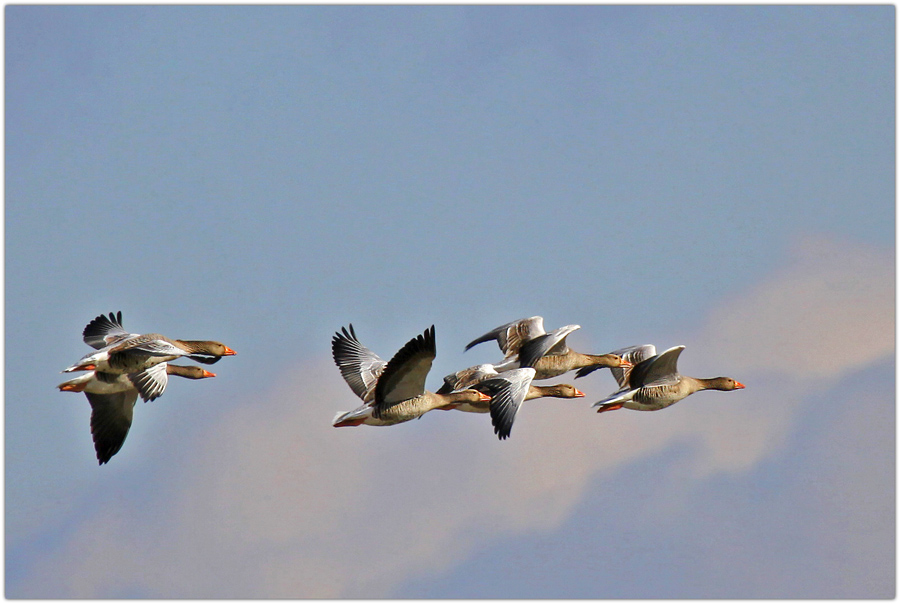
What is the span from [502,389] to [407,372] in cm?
241

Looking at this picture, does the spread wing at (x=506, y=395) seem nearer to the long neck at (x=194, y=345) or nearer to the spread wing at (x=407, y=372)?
the spread wing at (x=407, y=372)

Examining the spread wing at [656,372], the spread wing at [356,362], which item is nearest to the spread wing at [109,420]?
the spread wing at [356,362]

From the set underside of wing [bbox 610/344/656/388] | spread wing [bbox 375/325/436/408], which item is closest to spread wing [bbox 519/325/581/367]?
underside of wing [bbox 610/344/656/388]

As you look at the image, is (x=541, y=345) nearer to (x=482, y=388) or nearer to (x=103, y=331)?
(x=482, y=388)

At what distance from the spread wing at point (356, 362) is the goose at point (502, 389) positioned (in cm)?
178

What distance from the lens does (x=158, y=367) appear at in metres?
29.0

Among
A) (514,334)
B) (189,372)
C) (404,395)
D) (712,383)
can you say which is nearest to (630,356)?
(712,383)

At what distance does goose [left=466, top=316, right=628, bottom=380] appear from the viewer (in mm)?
31594

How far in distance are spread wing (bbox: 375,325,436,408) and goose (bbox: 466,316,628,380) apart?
384 cm

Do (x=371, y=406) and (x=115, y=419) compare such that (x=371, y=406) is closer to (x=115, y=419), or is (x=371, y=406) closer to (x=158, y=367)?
(x=158, y=367)

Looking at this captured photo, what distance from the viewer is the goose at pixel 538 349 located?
31.6 m

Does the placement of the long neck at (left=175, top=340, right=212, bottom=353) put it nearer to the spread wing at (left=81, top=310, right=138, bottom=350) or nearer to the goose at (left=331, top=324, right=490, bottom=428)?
the spread wing at (left=81, top=310, right=138, bottom=350)

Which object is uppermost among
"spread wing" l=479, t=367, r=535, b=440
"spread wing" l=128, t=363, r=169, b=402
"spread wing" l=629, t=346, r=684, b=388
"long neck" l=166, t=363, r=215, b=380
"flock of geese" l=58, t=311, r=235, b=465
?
"long neck" l=166, t=363, r=215, b=380

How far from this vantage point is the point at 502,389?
2891 centimetres
